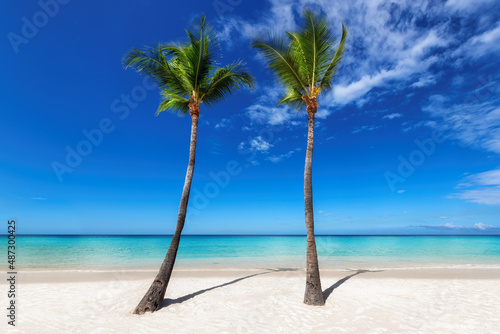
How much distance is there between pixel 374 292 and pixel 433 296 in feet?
6.35

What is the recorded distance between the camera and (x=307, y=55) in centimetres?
841

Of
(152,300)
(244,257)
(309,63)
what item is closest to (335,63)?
(309,63)

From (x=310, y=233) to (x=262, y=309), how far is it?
2.70 metres

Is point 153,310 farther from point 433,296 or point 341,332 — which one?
point 433,296

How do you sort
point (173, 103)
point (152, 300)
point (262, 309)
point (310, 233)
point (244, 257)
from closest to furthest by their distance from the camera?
point (152, 300) < point (262, 309) < point (310, 233) < point (173, 103) < point (244, 257)

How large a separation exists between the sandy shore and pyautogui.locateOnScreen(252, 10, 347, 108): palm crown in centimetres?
701

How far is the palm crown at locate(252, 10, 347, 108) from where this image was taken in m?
8.26

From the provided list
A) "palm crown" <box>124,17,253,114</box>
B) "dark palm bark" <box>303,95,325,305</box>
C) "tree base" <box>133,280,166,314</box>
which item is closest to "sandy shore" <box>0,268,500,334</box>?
"tree base" <box>133,280,166,314</box>

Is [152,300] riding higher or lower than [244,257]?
higher

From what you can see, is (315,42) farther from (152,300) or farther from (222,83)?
(152,300)

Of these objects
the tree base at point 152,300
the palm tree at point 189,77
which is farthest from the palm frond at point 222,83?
the tree base at point 152,300

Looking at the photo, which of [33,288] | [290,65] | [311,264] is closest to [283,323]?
[311,264]

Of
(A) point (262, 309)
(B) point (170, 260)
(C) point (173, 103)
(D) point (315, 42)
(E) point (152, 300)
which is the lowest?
(A) point (262, 309)

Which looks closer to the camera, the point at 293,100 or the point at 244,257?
the point at 293,100
